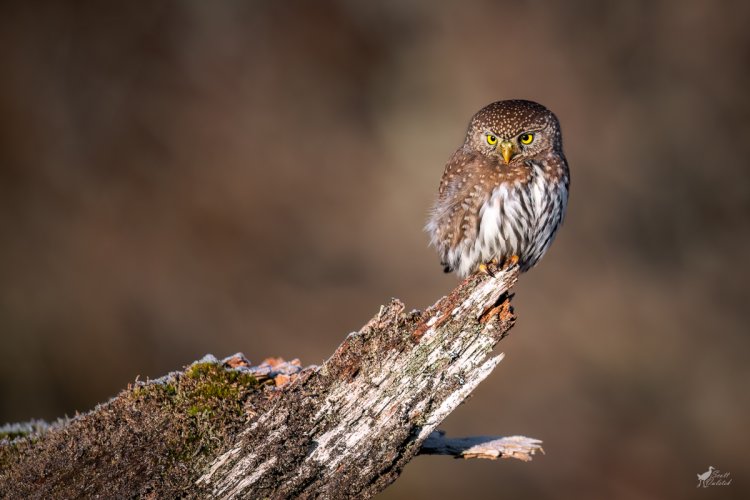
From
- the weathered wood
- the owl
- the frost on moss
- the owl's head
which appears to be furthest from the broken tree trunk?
the owl's head

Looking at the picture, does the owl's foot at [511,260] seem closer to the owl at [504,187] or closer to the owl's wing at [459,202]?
the owl at [504,187]

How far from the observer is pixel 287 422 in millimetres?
3029

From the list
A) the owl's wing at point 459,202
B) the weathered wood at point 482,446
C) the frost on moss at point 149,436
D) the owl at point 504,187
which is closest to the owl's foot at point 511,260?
the owl at point 504,187

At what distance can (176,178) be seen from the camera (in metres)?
8.87

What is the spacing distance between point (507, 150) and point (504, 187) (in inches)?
8.1

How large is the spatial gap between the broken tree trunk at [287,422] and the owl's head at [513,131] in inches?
57.4

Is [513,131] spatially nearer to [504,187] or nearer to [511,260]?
[504,187]

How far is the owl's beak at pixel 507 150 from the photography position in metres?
4.48

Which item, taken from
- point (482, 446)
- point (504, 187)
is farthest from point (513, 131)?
point (482, 446)

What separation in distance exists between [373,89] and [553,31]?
6.62 feet

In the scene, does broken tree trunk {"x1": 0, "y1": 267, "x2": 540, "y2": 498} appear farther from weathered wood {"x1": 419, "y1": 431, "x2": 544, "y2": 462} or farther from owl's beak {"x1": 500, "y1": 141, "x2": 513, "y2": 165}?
owl's beak {"x1": 500, "y1": 141, "x2": 513, "y2": 165}

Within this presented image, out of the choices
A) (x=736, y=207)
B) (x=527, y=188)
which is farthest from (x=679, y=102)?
(x=527, y=188)

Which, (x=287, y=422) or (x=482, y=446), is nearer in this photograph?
(x=287, y=422)

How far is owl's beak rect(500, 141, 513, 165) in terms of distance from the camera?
14.7 feet
